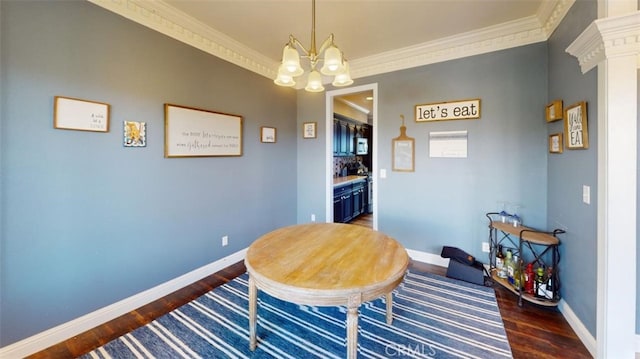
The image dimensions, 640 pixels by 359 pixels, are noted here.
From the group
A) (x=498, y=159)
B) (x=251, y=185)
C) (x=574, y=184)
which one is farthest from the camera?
(x=251, y=185)

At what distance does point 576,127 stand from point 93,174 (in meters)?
3.56

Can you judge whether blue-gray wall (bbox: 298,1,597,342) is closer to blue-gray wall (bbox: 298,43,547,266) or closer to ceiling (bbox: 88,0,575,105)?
blue-gray wall (bbox: 298,43,547,266)

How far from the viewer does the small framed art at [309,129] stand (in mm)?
3818

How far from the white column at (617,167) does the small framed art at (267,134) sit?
120 inches

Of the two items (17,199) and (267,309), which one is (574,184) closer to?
(267,309)

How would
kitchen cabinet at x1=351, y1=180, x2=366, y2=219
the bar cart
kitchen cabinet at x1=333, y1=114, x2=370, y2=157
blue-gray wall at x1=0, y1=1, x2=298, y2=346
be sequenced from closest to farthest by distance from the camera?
blue-gray wall at x1=0, y1=1, x2=298, y2=346
the bar cart
kitchen cabinet at x1=333, y1=114, x2=370, y2=157
kitchen cabinet at x1=351, y1=180, x2=366, y2=219

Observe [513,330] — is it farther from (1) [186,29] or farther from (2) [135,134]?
(1) [186,29]

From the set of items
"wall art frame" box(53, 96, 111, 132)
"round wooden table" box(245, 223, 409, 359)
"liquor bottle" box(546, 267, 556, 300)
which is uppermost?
"wall art frame" box(53, 96, 111, 132)

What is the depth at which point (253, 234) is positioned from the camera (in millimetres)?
3324

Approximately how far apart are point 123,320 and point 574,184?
12.0ft

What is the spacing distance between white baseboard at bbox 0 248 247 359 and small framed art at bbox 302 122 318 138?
7.37ft

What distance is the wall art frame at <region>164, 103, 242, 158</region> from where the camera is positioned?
2340 mm

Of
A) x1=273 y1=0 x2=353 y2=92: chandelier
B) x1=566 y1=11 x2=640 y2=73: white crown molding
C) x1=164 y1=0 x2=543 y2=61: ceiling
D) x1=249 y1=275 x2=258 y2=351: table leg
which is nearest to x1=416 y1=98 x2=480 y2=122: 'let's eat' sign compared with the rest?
x1=164 y1=0 x2=543 y2=61: ceiling

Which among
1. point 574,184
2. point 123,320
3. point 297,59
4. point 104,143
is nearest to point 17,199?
point 104,143
